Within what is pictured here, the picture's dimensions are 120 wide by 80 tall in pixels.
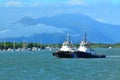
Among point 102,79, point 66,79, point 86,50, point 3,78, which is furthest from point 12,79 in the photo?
point 86,50

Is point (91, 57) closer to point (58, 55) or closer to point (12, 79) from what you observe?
point (58, 55)

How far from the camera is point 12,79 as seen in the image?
56.8 m

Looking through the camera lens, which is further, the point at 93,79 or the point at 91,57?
the point at 91,57

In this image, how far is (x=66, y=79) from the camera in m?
57.3

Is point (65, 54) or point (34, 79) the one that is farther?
point (65, 54)

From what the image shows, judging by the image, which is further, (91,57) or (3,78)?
(91,57)

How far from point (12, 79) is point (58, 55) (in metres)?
74.9

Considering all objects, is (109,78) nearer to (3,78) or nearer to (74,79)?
(74,79)

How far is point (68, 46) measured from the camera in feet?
439

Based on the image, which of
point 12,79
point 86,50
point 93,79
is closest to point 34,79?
point 12,79

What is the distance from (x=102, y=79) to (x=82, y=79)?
8.16 ft

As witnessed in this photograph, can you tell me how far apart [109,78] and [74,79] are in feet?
11.9

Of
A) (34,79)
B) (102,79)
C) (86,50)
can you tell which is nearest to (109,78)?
(102,79)

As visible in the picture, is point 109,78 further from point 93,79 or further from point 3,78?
point 3,78
